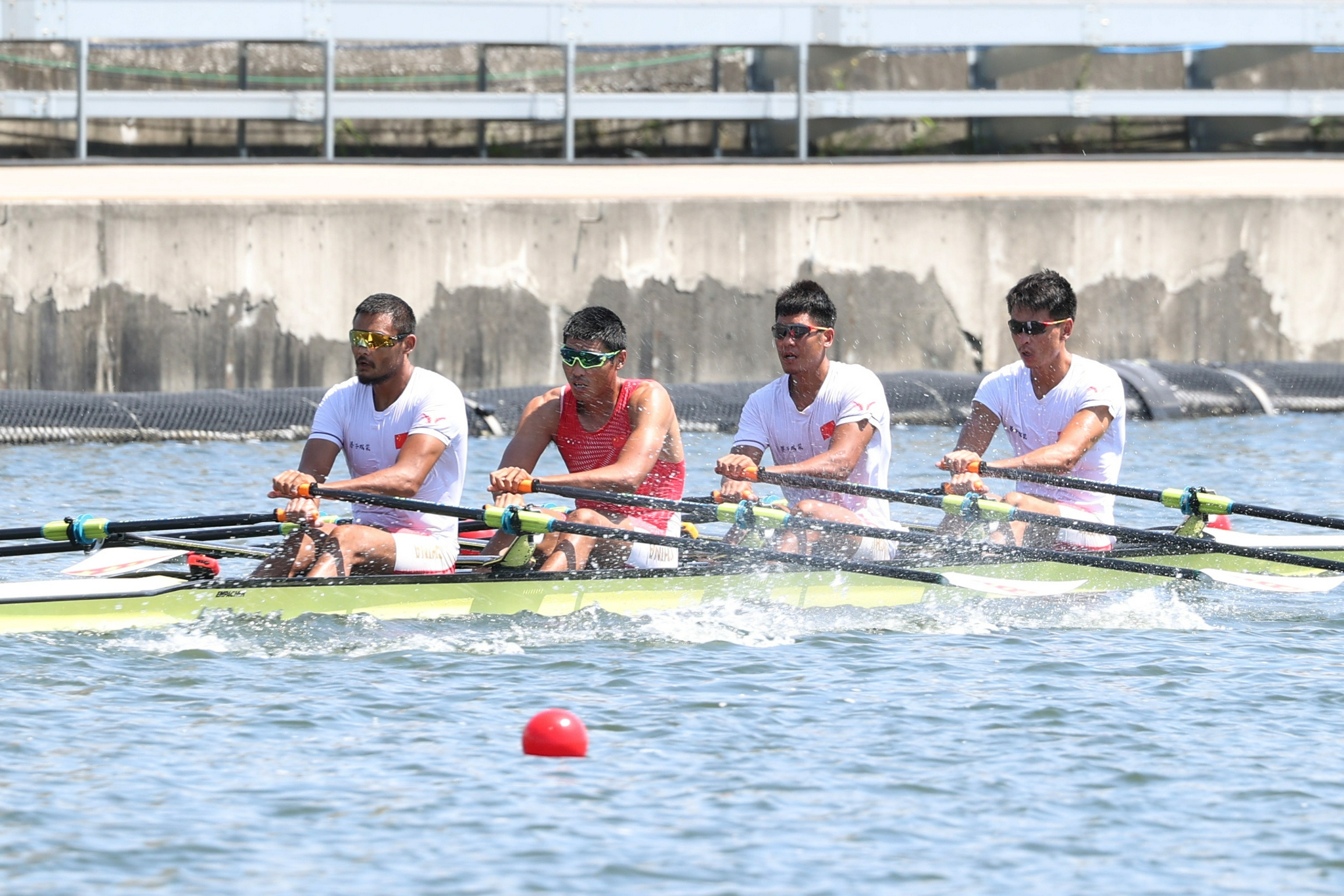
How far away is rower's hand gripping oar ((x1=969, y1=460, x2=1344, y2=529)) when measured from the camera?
871 centimetres

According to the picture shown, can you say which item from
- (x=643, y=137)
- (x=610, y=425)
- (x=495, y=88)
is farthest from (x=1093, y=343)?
(x=610, y=425)

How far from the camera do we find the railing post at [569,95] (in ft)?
55.7

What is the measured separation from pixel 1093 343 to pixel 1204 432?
2.23 meters

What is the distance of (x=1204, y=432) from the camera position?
48.7 feet

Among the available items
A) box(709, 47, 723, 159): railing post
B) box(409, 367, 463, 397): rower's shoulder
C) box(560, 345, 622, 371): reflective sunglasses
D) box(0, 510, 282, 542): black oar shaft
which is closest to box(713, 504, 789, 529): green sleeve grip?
box(560, 345, 622, 371): reflective sunglasses

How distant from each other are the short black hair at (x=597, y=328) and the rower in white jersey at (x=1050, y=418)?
1740mm

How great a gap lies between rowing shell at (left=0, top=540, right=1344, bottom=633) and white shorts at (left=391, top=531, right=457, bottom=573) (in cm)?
17

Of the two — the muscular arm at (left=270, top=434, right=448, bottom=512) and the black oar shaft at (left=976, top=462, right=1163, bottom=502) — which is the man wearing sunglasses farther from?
the black oar shaft at (left=976, top=462, right=1163, bottom=502)

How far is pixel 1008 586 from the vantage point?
8.45m

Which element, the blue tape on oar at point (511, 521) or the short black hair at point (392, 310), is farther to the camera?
the short black hair at point (392, 310)

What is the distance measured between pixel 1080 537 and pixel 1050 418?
1.90 feet

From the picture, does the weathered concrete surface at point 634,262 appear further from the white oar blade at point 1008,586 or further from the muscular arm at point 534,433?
the white oar blade at point 1008,586

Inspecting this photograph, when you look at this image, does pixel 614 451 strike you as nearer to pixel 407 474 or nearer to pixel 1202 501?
pixel 407 474

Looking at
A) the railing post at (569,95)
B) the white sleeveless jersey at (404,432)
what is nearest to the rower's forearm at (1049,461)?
the white sleeveless jersey at (404,432)
